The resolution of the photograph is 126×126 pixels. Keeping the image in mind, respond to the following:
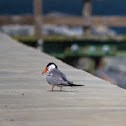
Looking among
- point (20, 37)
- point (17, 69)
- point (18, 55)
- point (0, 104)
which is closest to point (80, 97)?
point (0, 104)

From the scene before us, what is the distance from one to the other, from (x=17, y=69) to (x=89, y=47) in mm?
9010

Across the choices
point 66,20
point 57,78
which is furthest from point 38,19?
point 57,78

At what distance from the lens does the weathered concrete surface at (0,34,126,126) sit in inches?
136

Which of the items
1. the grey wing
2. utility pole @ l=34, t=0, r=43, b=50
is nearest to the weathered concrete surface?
the grey wing

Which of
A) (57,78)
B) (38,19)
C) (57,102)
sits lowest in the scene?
(38,19)

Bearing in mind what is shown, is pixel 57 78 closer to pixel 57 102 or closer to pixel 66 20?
pixel 57 102

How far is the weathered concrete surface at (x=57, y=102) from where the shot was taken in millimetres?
3448

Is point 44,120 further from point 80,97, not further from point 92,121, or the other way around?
point 80,97

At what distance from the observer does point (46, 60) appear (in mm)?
7418

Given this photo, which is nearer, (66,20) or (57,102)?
(57,102)

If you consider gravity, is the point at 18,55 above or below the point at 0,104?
below

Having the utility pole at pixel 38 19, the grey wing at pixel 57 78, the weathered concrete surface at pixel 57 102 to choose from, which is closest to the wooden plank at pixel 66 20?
the utility pole at pixel 38 19

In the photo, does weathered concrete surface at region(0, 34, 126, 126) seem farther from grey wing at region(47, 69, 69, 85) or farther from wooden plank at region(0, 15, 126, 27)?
wooden plank at region(0, 15, 126, 27)

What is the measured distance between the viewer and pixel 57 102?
416 centimetres
